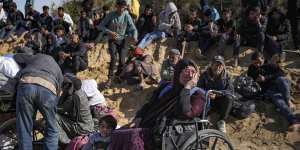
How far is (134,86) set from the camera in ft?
32.6

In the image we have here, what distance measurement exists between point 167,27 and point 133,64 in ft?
6.06

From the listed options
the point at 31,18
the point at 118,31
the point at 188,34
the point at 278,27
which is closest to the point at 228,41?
the point at 188,34

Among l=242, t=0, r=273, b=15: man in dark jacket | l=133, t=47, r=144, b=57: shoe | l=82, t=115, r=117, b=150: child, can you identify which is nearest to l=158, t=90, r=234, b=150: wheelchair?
l=82, t=115, r=117, b=150: child

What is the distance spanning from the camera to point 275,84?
27.1 feet

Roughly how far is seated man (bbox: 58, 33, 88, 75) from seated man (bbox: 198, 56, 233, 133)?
3105 millimetres

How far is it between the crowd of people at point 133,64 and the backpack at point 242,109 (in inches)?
13.9

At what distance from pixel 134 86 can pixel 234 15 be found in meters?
5.83

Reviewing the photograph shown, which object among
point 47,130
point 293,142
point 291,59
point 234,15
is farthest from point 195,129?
point 234,15

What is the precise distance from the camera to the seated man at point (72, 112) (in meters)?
7.18

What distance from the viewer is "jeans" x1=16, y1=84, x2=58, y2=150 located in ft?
21.2

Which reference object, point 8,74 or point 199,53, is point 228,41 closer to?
point 199,53

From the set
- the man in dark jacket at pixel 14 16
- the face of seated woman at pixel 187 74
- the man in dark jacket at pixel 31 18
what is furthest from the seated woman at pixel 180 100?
the man in dark jacket at pixel 14 16

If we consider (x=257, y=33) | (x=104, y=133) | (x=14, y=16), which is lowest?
(x=104, y=133)

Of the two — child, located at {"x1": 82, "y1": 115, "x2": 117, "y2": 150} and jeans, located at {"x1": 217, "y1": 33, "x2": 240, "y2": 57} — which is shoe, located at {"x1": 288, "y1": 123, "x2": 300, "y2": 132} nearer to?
jeans, located at {"x1": 217, "y1": 33, "x2": 240, "y2": 57}
